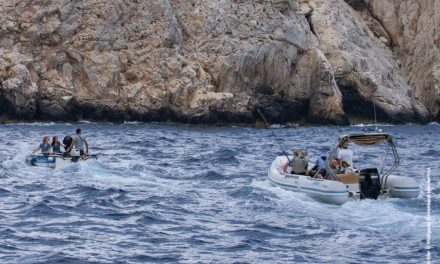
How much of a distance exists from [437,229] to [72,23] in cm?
4521

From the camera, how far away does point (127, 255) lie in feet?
49.6

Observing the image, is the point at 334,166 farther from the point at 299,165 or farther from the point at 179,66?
the point at 179,66

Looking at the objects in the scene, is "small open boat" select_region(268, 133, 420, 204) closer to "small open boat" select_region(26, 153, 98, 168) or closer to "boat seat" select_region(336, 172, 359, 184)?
"boat seat" select_region(336, 172, 359, 184)

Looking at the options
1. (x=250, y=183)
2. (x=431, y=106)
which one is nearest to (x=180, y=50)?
(x=431, y=106)

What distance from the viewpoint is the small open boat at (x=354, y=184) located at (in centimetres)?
2166

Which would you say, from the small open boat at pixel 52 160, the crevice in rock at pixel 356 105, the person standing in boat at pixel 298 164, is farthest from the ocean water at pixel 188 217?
the crevice in rock at pixel 356 105

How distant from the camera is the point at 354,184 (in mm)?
22516

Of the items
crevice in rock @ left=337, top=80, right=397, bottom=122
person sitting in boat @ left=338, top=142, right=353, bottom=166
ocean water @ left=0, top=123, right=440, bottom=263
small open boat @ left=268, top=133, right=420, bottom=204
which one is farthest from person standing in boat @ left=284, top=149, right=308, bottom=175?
crevice in rock @ left=337, top=80, right=397, bottom=122

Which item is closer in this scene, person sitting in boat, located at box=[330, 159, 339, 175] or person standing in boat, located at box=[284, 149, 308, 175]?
person sitting in boat, located at box=[330, 159, 339, 175]

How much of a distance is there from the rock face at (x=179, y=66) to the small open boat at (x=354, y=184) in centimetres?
3478

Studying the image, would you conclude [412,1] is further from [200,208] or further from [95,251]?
[95,251]

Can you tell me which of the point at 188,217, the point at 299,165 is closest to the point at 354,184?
the point at 299,165

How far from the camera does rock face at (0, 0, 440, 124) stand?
190 ft

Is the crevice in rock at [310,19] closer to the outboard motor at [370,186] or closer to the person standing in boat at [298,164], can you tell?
the person standing in boat at [298,164]
